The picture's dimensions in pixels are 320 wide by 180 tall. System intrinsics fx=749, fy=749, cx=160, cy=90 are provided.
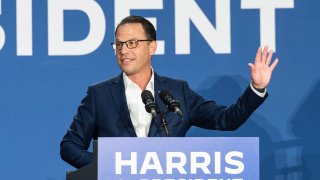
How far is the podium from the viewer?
2250 mm

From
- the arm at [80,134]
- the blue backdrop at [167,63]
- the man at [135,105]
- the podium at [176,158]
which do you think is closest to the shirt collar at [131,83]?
the man at [135,105]

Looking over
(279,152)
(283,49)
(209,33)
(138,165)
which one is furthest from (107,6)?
(138,165)

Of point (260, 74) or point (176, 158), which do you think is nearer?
point (176, 158)

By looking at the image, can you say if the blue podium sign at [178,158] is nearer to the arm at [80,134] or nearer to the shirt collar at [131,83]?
the arm at [80,134]

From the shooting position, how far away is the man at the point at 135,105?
304 centimetres

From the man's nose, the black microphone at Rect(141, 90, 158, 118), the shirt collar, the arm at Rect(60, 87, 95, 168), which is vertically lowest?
the arm at Rect(60, 87, 95, 168)

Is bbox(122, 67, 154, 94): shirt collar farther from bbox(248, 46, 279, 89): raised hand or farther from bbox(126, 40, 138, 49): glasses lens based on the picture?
bbox(248, 46, 279, 89): raised hand

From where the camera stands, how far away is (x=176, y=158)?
7.45 ft

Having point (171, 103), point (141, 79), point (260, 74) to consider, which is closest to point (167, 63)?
point (141, 79)

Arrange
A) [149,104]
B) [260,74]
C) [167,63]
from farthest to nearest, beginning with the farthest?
[167,63] → [260,74] → [149,104]

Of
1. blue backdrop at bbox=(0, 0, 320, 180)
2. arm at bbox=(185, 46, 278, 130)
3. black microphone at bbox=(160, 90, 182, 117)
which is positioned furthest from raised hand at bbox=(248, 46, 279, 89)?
blue backdrop at bbox=(0, 0, 320, 180)

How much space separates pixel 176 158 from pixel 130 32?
917mm

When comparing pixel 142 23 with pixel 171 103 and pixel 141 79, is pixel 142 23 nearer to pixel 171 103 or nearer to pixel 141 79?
pixel 141 79

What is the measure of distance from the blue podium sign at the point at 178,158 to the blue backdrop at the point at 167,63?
1935mm
